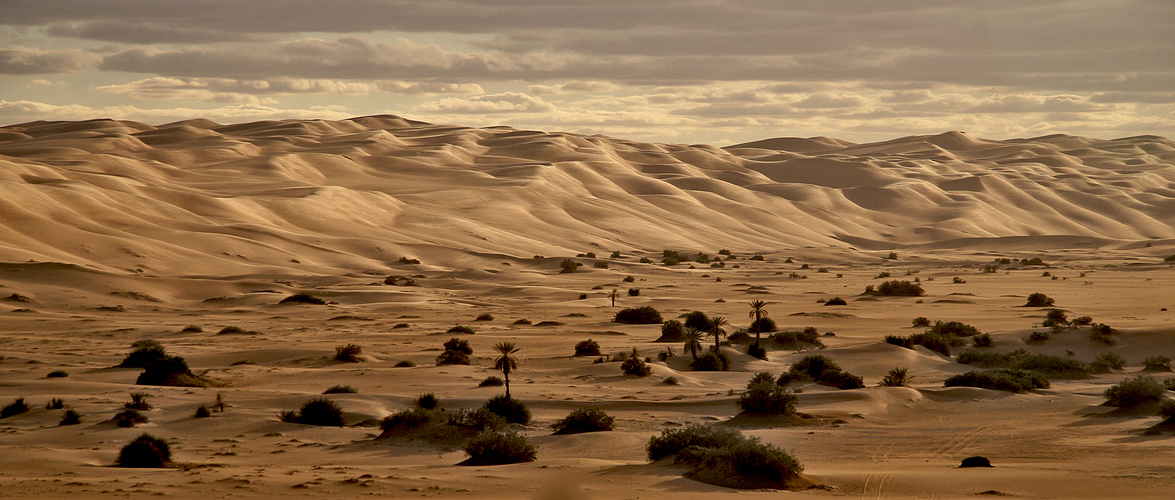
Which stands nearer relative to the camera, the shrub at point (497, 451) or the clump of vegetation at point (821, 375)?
the shrub at point (497, 451)

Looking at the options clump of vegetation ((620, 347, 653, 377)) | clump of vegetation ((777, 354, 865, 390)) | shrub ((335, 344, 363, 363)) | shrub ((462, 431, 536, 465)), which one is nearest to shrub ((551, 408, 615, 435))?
shrub ((462, 431, 536, 465))

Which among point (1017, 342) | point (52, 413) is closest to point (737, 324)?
point (1017, 342)

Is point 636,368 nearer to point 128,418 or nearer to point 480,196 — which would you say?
point 128,418

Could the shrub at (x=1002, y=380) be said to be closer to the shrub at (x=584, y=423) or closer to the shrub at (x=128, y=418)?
the shrub at (x=584, y=423)

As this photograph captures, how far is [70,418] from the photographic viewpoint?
48.4 feet

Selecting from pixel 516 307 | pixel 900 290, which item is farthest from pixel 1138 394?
pixel 900 290

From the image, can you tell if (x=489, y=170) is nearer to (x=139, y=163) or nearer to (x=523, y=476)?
(x=139, y=163)

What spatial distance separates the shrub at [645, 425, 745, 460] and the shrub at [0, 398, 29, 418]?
1026 centimetres

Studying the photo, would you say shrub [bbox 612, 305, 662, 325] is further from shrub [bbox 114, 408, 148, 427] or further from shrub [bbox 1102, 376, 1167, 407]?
shrub [bbox 114, 408, 148, 427]

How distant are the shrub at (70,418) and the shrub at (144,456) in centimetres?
370

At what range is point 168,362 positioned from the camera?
1900 cm

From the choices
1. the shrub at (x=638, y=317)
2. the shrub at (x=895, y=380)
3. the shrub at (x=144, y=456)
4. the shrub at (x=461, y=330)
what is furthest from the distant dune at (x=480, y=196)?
the shrub at (x=895, y=380)

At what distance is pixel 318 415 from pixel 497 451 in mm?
4867

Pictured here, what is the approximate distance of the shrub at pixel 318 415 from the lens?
1538 centimetres
